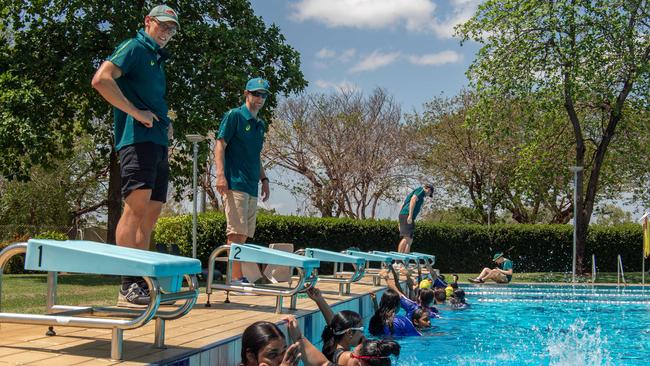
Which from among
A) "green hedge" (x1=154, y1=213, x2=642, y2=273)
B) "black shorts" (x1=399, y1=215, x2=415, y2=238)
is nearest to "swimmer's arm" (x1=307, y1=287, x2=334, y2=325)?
"black shorts" (x1=399, y1=215, x2=415, y2=238)

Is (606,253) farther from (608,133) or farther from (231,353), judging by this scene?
(231,353)

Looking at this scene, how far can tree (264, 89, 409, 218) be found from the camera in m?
33.1

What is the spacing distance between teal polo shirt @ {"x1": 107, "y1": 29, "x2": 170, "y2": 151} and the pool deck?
1.36 meters

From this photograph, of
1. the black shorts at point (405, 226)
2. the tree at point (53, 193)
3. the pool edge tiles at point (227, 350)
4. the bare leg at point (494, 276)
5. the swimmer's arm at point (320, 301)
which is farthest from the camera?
the tree at point (53, 193)

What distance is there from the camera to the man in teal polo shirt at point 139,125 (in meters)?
4.54

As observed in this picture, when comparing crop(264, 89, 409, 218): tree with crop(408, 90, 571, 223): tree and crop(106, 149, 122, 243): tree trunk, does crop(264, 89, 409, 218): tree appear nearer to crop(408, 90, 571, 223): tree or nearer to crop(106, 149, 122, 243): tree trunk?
crop(408, 90, 571, 223): tree

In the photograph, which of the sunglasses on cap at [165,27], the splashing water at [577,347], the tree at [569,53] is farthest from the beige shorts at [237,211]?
the tree at [569,53]

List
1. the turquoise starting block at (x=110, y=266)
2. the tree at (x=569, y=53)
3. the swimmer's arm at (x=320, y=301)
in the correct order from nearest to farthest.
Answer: the turquoise starting block at (x=110, y=266), the swimmer's arm at (x=320, y=301), the tree at (x=569, y=53)

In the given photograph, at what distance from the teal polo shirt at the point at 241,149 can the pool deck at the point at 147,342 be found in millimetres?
1344

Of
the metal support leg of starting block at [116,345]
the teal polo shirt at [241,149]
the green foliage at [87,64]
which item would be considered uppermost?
the green foliage at [87,64]

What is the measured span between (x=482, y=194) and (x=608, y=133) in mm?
14187

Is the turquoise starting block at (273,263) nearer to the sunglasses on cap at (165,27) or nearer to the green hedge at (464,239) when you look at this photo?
the sunglasses on cap at (165,27)

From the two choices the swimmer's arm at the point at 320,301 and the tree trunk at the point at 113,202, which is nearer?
the swimmer's arm at the point at 320,301

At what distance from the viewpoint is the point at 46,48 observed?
16531 mm
